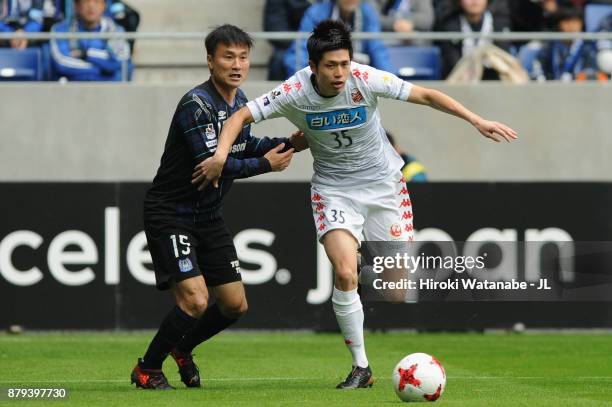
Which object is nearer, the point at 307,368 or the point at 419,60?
the point at 307,368

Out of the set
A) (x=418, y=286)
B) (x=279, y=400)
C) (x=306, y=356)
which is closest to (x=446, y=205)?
(x=418, y=286)

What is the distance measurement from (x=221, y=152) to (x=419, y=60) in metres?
7.40

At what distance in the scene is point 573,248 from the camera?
47.7 feet

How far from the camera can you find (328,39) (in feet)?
28.3

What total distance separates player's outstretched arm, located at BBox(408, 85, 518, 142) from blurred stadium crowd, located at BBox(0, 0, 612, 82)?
6182 millimetres

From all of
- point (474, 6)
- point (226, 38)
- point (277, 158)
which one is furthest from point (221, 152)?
point (474, 6)

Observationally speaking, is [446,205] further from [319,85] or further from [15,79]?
[319,85]

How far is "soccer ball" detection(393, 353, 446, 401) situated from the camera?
26.3 feet

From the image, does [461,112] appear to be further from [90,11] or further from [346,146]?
[90,11]

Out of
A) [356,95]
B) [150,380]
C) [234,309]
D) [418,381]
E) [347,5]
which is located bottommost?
[150,380]

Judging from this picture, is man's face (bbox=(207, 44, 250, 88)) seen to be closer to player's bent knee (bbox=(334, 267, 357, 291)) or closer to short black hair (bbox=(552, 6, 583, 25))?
player's bent knee (bbox=(334, 267, 357, 291))

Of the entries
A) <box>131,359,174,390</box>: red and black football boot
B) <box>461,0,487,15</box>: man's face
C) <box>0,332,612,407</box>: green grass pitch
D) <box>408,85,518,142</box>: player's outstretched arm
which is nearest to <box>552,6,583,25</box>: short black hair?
<box>461,0,487,15</box>: man's face

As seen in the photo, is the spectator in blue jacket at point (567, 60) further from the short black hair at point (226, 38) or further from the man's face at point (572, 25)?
the short black hair at point (226, 38)

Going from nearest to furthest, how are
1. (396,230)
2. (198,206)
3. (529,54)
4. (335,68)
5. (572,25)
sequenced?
(335,68), (198,206), (396,230), (529,54), (572,25)
